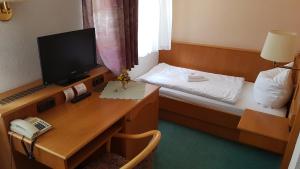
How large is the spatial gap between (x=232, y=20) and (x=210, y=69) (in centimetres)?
70

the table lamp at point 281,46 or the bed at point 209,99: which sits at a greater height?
the table lamp at point 281,46

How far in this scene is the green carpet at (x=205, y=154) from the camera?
2.18 metres

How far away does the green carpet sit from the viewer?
7.16ft

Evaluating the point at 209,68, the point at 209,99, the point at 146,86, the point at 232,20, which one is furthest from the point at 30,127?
the point at 232,20

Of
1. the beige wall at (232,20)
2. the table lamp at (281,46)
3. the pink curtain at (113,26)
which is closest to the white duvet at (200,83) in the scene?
the beige wall at (232,20)

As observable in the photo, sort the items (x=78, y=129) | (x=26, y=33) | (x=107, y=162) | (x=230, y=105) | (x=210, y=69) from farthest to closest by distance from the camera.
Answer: (x=210, y=69) < (x=230, y=105) < (x=26, y=33) < (x=107, y=162) < (x=78, y=129)

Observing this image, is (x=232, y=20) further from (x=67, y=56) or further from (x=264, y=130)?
(x=67, y=56)

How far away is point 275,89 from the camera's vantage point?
2266 millimetres

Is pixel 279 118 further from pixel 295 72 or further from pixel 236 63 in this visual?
pixel 236 63

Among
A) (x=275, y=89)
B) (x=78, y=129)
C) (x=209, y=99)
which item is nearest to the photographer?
(x=78, y=129)

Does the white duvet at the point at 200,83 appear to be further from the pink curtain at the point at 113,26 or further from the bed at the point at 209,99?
the pink curtain at the point at 113,26

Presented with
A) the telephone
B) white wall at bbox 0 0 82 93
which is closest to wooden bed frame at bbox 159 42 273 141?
white wall at bbox 0 0 82 93

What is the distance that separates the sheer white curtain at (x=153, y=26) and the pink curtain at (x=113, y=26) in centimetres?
51

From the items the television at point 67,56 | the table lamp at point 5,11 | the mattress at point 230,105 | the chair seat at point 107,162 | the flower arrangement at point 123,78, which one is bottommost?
the chair seat at point 107,162
